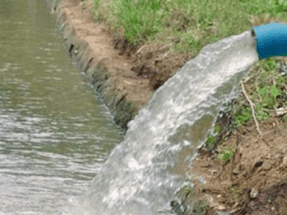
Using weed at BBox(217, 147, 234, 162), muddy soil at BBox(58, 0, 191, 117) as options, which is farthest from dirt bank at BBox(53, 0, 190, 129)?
weed at BBox(217, 147, 234, 162)

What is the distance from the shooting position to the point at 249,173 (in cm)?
480

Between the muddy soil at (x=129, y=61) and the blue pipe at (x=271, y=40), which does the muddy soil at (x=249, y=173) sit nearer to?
the blue pipe at (x=271, y=40)

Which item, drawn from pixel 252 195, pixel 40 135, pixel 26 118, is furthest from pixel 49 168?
pixel 252 195

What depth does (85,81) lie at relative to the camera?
941 centimetres

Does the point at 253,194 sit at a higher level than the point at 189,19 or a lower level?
higher

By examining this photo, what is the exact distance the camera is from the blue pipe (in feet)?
10.4

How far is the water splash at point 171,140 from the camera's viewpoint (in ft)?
16.5

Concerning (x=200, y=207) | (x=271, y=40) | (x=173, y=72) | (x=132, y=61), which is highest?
(x=271, y=40)

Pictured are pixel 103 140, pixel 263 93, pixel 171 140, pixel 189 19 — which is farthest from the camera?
pixel 189 19

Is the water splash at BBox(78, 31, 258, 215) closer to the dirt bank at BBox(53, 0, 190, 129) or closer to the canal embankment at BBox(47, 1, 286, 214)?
the canal embankment at BBox(47, 1, 286, 214)

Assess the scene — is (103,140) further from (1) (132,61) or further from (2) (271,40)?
(2) (271,40)

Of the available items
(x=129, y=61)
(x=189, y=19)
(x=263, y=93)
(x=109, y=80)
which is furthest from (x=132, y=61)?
(x=263, y=93)

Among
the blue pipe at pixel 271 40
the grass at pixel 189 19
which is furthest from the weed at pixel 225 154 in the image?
the blue pipe at pixel 271 40

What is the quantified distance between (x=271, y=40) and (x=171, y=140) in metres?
2.00
